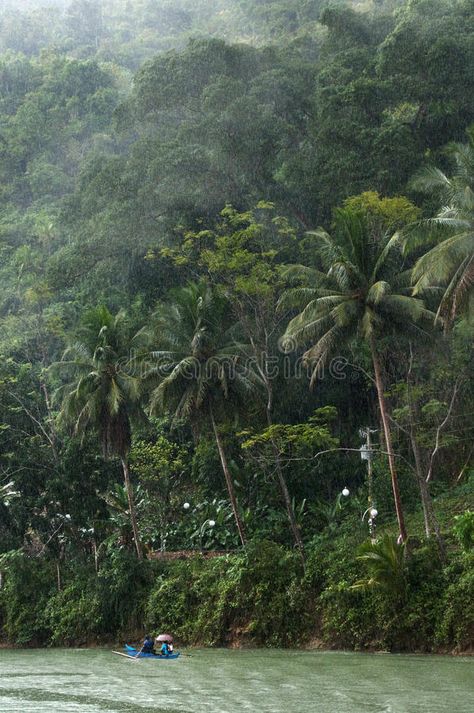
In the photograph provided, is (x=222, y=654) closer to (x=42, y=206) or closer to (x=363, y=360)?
(x=363, y=360)

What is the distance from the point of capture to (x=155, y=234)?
41969 mm

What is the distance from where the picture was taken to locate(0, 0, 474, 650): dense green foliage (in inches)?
1123

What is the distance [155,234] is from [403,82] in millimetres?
11651

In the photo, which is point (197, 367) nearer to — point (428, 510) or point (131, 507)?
point (131, 507)

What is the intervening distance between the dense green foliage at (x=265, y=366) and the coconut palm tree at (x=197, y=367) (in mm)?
92

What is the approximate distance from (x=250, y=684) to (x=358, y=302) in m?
11.2

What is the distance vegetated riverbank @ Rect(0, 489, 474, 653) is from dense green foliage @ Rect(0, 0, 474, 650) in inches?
3.3

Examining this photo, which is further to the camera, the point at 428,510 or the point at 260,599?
the point at 260,599

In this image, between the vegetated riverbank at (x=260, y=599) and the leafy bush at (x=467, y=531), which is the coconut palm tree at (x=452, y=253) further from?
the vegetated riverbank at (x=260, y=599)

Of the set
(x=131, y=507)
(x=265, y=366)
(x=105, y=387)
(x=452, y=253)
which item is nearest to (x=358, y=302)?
(x=452, y=253)

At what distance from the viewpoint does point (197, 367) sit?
110 feet

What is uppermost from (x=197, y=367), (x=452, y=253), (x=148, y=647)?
(x=452, y=253)

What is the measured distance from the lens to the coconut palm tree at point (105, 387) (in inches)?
1361

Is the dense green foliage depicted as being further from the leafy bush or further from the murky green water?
the murky green water
